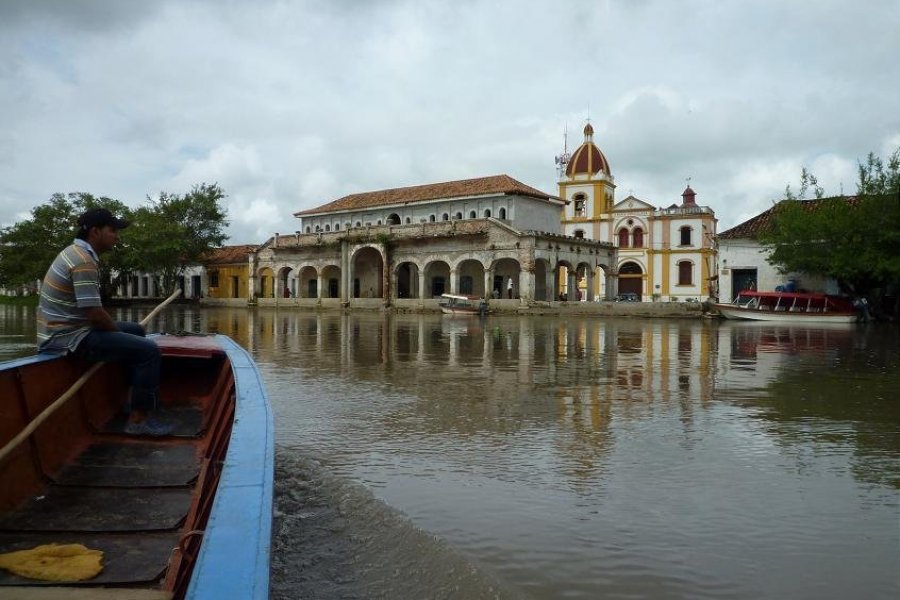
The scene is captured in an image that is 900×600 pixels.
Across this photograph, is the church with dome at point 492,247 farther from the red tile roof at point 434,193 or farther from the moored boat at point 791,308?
the moored boat at point 791,308

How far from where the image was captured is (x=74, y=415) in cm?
419

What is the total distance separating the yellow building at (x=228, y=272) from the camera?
5031 cm

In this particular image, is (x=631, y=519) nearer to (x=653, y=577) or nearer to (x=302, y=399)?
(x=653, y=577)

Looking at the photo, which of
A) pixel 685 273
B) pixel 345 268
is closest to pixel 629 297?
pixel 685 273

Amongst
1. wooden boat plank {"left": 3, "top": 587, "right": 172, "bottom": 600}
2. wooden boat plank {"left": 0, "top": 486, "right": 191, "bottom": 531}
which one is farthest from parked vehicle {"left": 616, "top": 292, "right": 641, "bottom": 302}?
wooden boat plank {"left": 3, "top": 587, "right": 172, "bottom": 600}

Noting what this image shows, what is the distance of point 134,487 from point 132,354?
3.49ft

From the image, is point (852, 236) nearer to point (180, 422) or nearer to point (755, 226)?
point (755, 226)

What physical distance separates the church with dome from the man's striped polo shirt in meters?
26.2

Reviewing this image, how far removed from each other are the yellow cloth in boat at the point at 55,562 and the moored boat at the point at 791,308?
2702cm

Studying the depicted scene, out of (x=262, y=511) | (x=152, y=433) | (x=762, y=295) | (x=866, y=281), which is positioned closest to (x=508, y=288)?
(x=762, y=295)

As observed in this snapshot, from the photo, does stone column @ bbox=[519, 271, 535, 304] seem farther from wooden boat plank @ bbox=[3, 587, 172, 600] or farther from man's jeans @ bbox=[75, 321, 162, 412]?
wooden boat plank @ bbox=[3, 587, 172, 600]

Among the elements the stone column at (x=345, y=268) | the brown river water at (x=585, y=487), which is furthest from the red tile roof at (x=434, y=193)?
the brown river water at (x=585, y=487)

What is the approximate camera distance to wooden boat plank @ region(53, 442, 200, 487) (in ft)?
12.0

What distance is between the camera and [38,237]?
4406 cm
